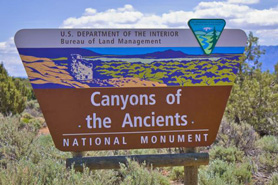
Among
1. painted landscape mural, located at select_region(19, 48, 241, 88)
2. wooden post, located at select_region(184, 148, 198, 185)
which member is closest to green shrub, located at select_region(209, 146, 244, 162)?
wooden post, located at select_region(184, 148, 198, 185)

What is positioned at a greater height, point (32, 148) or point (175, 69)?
point (175, 69)

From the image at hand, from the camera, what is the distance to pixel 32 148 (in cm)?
580

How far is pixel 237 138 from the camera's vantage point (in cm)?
809

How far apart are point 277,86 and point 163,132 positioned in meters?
9.30

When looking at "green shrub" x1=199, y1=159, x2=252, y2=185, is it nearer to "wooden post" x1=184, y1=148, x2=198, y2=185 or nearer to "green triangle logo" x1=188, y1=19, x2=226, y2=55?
"wooden post" x1=184, y1=148, x2=198, y2=185

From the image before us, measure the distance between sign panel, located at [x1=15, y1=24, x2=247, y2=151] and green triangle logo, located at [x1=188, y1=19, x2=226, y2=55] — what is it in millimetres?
52

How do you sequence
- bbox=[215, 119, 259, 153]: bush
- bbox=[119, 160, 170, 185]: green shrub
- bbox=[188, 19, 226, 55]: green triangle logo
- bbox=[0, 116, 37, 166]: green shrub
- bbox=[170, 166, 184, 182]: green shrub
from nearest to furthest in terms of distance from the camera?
bbox=[119, 160, 170, 185]: green shrub < bbox=[188, 19, 226, 55]: green triangle logo < bbox=[0, 116, 37, 166]: green shrub < bbox=[170, 166, 184, 182]: green shrub < bbox=[215, 119, 259, 153]: bush

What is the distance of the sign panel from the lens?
13.2 feet

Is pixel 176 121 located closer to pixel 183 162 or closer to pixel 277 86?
pixel 183 162

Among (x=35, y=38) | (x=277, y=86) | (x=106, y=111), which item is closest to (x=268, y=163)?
(x=106, y=111)

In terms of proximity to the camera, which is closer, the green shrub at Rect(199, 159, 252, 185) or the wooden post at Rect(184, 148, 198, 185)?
the wooden post at Rect(184, 148, 198, 185)

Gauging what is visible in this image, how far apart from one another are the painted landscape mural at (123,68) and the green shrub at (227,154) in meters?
3.05

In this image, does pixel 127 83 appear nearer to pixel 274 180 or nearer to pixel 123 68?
pixel 123 68

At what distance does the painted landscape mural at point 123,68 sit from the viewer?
3.99m
